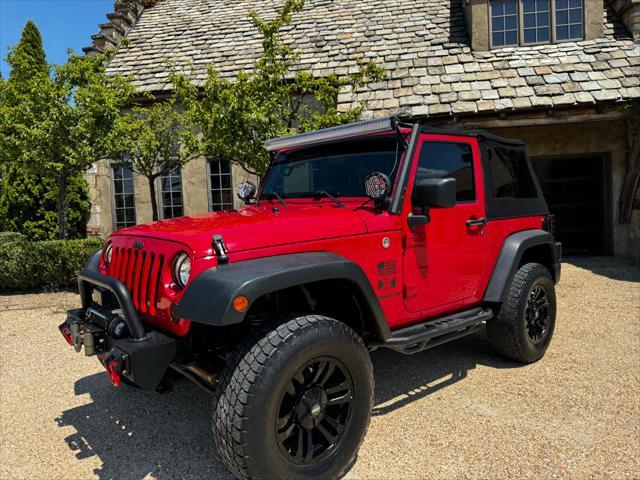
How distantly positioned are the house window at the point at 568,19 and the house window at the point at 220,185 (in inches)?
310

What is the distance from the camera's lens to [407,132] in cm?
331

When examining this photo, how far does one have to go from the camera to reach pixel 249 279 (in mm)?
2234

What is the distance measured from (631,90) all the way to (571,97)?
1076 millimetres

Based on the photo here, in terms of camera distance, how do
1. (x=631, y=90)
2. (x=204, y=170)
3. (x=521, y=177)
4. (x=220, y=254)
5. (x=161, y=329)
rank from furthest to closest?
(x=204, y=170) → (x=631, y=90) → (x=521, y=177) → (x=161, y=329) → (x=220, y=254)

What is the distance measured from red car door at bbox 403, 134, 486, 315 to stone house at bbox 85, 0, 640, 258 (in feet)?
18.6

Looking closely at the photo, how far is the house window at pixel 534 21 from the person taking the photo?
10.2 meters

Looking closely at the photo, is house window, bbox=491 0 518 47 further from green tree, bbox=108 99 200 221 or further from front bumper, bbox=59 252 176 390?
front bumper, bbox=59 252 176 390

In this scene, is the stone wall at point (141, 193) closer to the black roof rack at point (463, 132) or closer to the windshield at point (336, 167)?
the windshield at point (336, 167)

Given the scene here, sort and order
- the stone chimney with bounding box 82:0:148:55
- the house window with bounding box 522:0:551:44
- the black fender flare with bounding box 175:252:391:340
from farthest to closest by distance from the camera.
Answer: the stone chimney with bounding box 82:0:148:55
the house window with bounding box 522:0:551:44
the black fender flare with bounding box 175:252:391:340

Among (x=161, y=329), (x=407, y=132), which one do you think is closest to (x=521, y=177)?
(x=407, y=132)

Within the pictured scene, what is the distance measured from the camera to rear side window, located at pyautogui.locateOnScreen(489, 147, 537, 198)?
4004 mm

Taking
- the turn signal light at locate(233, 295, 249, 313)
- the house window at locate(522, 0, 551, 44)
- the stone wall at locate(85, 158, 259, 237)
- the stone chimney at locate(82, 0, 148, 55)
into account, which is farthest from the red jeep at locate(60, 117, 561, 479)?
the stone chimney at locate(82, 0, 148, 55)

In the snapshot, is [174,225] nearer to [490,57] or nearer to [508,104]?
[508,104]

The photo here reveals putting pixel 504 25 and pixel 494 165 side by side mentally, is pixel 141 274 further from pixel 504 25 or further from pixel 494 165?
pixel 504 25
